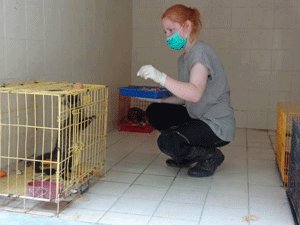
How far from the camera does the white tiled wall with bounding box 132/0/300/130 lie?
4.19 metres

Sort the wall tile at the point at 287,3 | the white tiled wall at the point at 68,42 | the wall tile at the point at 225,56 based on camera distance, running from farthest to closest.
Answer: the wall tile at the point at 225,56 → the wall tile at the point at 287,3 → the white tiled wall at the point at 68,42

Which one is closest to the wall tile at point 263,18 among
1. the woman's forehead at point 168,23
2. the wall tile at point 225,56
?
the wall tile at point 225,56

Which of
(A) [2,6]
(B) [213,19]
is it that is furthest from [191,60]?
(B) [213,19]

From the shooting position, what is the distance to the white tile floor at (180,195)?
6.26 ft

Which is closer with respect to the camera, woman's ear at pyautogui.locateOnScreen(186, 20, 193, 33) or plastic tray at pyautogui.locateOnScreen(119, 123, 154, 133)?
woman's ear at pyautogui.locateOnScreen(186, 20, 193, 33)

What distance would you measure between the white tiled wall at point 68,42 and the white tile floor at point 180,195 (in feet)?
2.47

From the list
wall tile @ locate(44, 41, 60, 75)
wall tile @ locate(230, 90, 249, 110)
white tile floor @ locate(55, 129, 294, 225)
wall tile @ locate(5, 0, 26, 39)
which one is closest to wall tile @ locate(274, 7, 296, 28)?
wall tile @ locate(230, 90, 249, 110)

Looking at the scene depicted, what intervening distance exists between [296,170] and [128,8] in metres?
2.92

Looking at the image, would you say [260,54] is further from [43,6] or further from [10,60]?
[10,60]

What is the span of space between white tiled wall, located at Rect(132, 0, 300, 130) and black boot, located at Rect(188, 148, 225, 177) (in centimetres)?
183

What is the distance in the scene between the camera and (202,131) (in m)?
Result: 2.47

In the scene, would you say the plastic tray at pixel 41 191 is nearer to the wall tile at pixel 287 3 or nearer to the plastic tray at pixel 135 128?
the plastic tray at pixel 135 128

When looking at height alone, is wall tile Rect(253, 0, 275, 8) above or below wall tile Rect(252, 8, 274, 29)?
above

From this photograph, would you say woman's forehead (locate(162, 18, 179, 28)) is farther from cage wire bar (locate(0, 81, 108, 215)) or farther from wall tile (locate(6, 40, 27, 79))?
wall tile (locate(6, 40, 27, 79))
